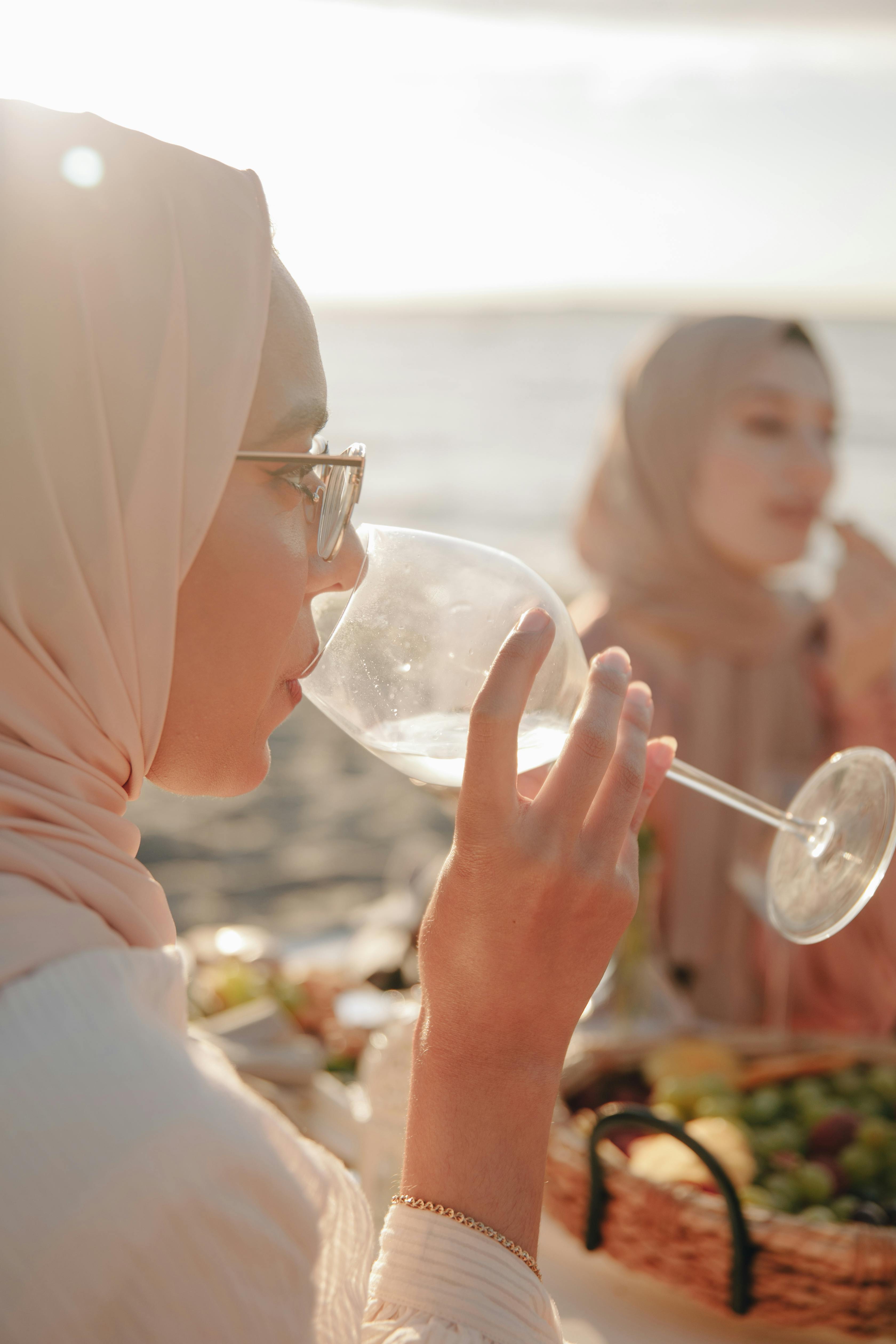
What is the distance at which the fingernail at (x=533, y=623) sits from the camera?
962mm

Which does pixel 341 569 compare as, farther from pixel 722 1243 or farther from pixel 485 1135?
pixel 722 1243

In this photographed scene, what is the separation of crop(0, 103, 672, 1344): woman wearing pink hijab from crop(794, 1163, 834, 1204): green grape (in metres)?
0.79

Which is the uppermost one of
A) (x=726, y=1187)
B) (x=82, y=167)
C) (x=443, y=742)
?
(x=82, y=167)

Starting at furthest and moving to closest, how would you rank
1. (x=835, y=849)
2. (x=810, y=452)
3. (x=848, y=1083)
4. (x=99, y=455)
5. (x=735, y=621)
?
(x=735, y=621) < (x=810, y=452) < (x=848, y=1083) < (x=835, y=849) < (x=99, y=455)

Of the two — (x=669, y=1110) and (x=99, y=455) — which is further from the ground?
(x=99, y=455)

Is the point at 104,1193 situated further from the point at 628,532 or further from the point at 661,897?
the point at 628,532

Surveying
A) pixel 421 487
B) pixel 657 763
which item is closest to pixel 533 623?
pixel 657 763

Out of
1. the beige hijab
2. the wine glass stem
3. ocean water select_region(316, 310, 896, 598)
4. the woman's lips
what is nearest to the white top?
the wine glass stem

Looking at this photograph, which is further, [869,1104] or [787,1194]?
[869,1104]

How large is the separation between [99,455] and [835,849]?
940 millimetres

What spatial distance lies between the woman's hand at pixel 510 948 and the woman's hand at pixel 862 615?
208cm

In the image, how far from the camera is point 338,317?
30.0 meters

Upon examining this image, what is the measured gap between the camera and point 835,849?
127 centimetres

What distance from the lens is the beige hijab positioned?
3.00 m
